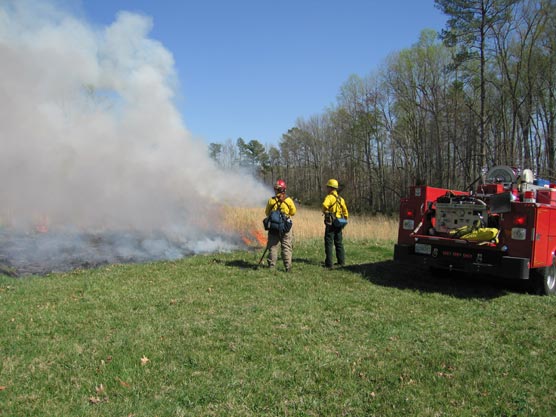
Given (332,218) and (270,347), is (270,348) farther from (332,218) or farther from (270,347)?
(332,218)

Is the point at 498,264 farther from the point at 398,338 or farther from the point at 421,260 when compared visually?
the point at 398,338

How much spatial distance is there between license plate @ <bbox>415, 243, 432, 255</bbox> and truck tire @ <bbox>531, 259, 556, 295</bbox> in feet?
5.75

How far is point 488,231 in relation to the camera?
7234 mm

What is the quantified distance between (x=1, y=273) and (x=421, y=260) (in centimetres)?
823

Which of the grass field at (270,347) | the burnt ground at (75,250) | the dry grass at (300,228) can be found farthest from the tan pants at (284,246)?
the dry grass at (300,228)

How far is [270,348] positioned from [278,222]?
4.19 metres

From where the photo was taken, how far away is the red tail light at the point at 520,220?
6965 millimetres

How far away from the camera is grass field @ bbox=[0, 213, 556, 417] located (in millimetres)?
3490

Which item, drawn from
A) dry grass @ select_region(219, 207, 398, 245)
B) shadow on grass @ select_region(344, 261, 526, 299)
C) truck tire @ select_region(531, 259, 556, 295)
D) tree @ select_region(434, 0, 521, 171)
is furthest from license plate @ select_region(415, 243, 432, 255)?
tree @ select_region(434, 0, 521, 171)

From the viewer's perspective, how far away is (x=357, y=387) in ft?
12.3

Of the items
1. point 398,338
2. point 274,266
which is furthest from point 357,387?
point 274,266

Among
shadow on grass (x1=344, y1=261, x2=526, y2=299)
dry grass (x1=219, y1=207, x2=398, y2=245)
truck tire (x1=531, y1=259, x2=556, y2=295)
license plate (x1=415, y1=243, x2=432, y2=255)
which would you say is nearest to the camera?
truck tire (x1=531, y1=259, x2=556, y2=295)

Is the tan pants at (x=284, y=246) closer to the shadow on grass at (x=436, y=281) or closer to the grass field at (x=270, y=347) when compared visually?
the grass field at (x=270, y=347)

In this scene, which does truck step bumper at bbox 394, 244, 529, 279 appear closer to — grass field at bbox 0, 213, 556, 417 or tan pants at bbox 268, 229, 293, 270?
grass field at bbox 0, 213, 556, 417
